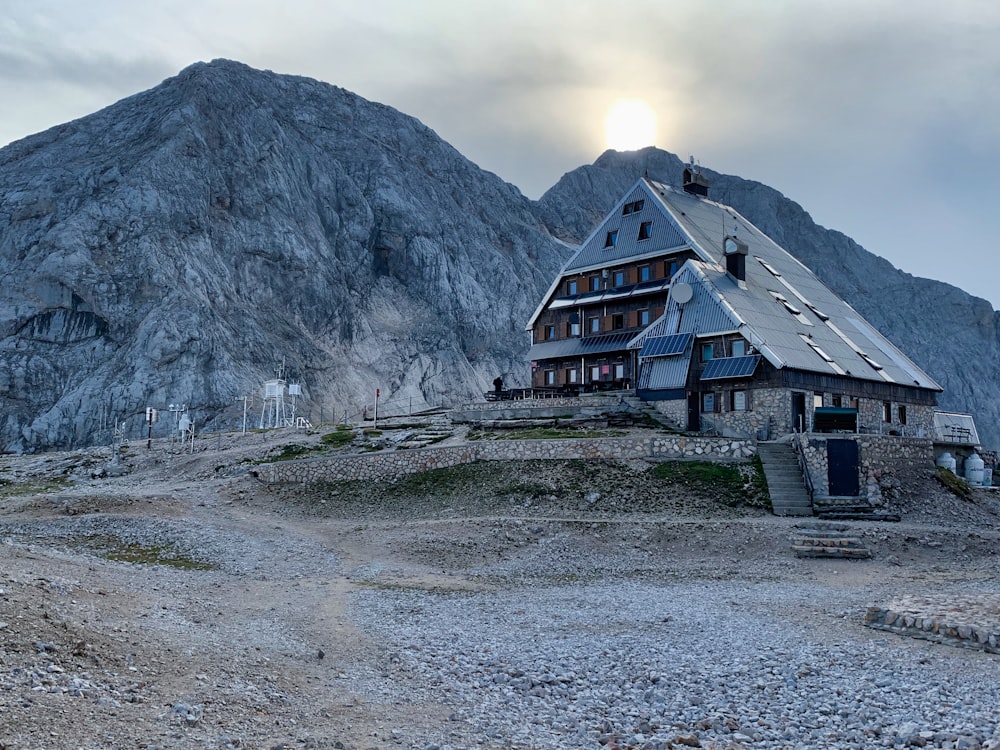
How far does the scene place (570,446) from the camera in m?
42.1

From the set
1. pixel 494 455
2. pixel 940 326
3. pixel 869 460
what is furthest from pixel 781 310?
pixel 940 326

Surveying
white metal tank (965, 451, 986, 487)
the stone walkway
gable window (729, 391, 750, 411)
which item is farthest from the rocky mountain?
the stone walkway

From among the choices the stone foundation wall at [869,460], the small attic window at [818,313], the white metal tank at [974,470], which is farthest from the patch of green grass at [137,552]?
the white metal tank at [974,470]

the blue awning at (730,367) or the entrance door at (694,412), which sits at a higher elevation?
the blue awning at (730,367)

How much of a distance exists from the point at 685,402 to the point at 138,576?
111 feet

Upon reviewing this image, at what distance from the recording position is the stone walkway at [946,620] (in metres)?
19.6

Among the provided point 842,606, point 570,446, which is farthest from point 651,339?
point 842,606

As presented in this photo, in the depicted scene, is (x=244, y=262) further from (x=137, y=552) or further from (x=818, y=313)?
(x=137, y=552)

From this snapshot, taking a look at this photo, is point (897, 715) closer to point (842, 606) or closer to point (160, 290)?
point (842, 606)

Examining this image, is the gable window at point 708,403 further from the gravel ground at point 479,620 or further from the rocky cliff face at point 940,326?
the rocky cliff face at point 940,326

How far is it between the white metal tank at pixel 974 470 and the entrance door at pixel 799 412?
14.7 meters

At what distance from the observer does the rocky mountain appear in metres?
98.7

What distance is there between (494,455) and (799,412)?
18691 mm

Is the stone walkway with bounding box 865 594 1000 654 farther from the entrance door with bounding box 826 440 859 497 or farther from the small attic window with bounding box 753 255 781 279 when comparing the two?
the small attic window with bounding box 753 255 781 279
